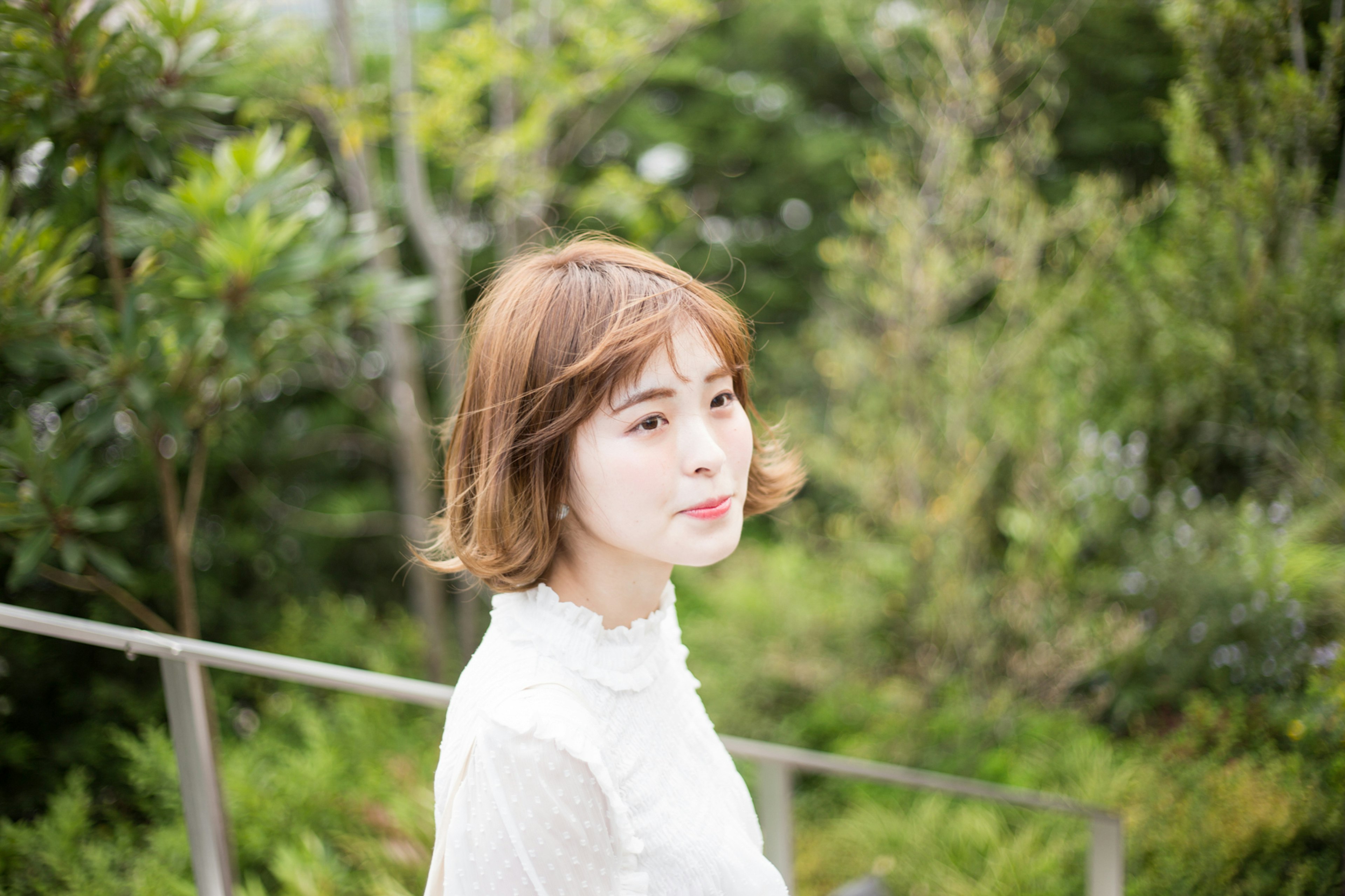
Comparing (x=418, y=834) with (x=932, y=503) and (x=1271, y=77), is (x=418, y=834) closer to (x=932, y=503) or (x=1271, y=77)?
(x=932, y=503)

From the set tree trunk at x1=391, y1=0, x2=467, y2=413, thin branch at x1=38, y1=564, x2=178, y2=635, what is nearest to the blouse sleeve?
thin branch at x1=38, y1=564, x2=178, y2=635

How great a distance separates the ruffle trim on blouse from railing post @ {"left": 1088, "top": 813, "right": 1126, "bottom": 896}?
130 cm

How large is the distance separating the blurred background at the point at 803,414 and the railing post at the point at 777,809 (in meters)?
0.67

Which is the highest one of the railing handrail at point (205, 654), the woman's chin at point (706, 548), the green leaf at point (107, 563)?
the woman's chin at point (706, 548)

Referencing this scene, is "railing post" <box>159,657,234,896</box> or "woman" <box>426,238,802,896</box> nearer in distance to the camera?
"woman" <box>426,238,802,896</box>

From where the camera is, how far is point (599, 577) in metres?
1.07

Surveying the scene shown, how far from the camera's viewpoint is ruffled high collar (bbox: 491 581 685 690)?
3.32 ft

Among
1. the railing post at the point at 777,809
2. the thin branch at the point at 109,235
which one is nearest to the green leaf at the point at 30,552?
the thin branch at the point at 109,235

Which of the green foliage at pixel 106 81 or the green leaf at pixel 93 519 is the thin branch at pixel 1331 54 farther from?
the green leaf at pixel 93 519

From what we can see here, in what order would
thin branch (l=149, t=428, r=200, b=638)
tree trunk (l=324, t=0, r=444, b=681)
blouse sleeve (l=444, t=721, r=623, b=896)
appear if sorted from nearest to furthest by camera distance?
blouse sleeve (l=444, t=721, r=623, b=896) → thin branch (l=149, t=428, r=200, b=638) → tree trunk (l=324, t=0, r=444, b=681)

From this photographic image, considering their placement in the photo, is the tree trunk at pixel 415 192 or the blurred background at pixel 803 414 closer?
the blurred background at pixel 803 414

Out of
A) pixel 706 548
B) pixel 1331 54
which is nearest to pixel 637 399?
pixel 706 548

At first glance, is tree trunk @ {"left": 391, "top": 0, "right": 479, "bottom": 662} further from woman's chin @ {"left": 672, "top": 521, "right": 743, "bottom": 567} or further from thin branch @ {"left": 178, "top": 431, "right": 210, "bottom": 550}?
woman's chin @ {"left": 672, "top": 521, "right": 743, "bottom": 567}

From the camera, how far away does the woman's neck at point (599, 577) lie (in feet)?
3.51
